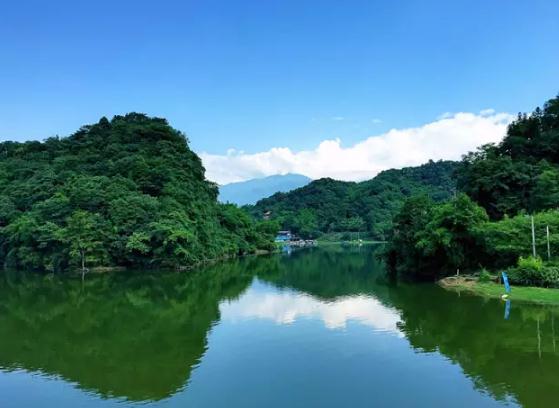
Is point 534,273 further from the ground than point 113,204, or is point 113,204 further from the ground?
point 113,204

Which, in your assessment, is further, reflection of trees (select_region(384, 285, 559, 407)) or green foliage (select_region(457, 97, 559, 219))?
green foliage (select_region(457, 97, 559, 219))

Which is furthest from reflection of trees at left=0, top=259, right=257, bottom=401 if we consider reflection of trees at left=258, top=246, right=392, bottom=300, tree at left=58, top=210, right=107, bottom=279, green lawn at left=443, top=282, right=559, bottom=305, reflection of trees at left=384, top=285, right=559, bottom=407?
green lawn at left=443, top=282, right=559, bottom=305

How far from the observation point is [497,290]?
2411 cm

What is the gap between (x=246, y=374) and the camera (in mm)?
14086

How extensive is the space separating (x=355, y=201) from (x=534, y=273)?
96.2 meters

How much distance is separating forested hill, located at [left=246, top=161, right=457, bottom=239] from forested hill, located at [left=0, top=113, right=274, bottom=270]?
Answer: 48.6m

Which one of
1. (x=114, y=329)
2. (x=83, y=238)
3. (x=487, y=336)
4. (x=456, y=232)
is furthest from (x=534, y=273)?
(x=83, y=238)

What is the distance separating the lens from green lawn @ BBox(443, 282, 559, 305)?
21.6m

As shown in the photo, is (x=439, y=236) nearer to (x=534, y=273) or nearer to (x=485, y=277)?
Answer: (x=485, y=277)

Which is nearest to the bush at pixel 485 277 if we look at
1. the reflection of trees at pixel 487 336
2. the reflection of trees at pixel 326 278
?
the reflection of trees at pixel 487 336

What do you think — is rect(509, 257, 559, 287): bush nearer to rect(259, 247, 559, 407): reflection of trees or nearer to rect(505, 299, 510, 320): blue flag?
rect(505, 299, 510, 320): blue flag

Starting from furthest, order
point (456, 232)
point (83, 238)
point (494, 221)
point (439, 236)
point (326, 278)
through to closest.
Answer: point (83, 238) < point (326, 278) < point (494, 221) < point (456, 232) < point (439, 236)

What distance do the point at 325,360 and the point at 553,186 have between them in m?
22.6

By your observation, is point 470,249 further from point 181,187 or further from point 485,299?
point 181,187
